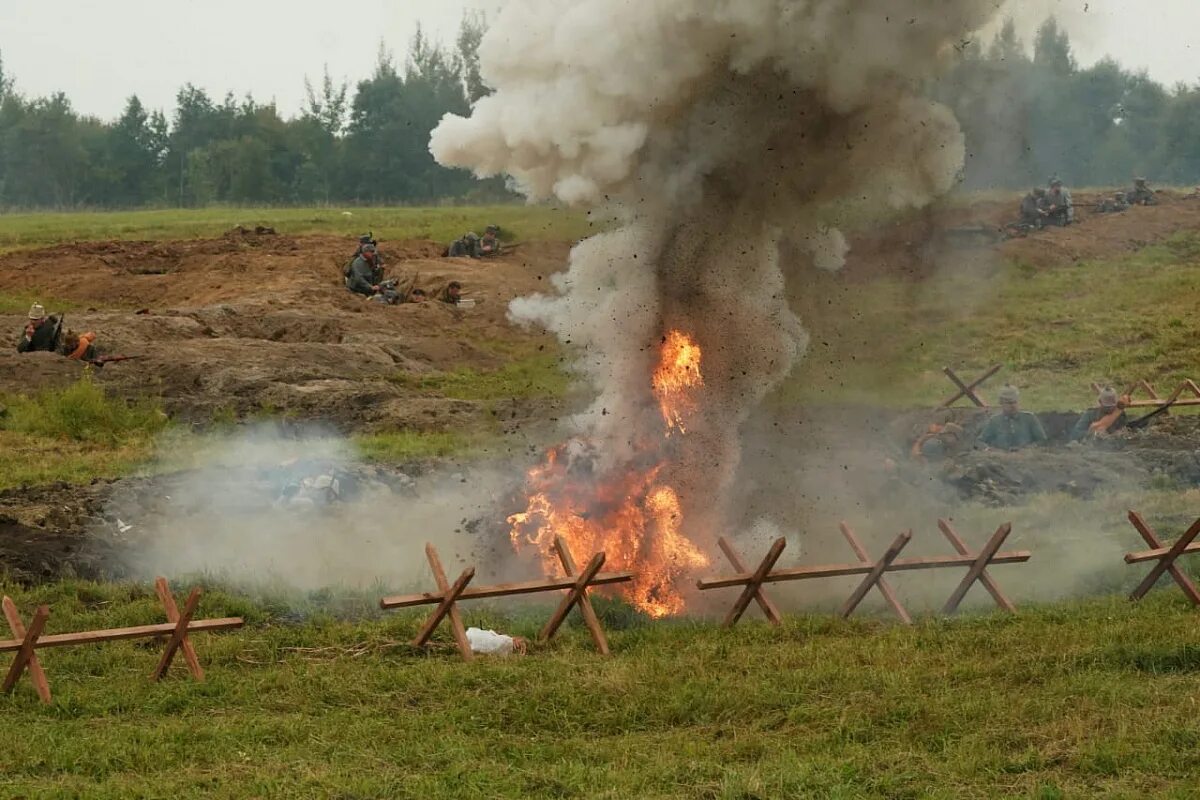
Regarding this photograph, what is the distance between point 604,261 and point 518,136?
1.58 m

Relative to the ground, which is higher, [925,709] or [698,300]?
[698,300]

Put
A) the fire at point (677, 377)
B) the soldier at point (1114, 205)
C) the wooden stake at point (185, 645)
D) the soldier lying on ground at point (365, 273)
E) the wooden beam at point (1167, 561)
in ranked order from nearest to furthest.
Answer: the wooden stake at point (185, 645) → the wooden beam at point (1167, 561) → the fire at point (677, 377) → the soldier lying on ground at point (365, 273) → the soldier at point (1114, 205)

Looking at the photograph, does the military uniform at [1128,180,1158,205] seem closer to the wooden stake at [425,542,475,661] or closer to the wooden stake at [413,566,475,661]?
the wooden stake at [425,542,475,661]

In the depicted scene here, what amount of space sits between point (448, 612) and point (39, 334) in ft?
47.7

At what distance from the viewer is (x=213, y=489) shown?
16.7m

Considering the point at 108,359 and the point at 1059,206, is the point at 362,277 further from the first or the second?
the point at 1059,206

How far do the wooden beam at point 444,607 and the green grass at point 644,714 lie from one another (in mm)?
140

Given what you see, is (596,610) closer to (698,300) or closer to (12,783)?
(698,300)

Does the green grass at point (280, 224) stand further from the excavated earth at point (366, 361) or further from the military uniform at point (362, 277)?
the military uniform at point (362, 277)

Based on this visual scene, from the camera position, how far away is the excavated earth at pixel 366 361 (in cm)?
1667

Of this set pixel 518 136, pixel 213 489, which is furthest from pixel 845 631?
pixel 213 489

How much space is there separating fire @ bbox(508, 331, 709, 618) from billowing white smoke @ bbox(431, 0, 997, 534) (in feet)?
0.71

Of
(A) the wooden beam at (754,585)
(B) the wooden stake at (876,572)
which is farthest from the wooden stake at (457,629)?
(B) the wooden stake at (876,572)

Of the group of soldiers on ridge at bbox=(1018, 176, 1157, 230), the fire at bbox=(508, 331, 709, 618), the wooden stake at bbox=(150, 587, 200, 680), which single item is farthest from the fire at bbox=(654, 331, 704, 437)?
the group of soldiers on ridge at bbox=(1018, 176, 1157, 230)
